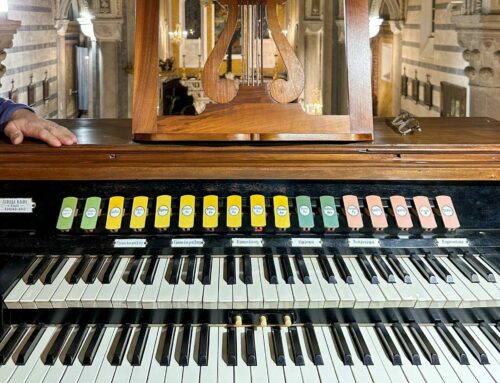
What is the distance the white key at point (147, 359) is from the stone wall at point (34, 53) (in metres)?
8.33

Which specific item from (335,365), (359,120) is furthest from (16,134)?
(335,365)

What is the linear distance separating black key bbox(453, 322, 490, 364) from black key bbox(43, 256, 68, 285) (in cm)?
117

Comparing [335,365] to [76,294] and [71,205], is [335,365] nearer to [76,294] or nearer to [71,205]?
[76,294]

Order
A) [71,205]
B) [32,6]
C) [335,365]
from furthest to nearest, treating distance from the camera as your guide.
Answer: [32,6] < [71,205] < [335,365]

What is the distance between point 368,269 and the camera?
1907 mm

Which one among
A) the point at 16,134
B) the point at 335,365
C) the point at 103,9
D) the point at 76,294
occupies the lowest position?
the point at 335,365

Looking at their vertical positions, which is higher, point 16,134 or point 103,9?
point 103,9

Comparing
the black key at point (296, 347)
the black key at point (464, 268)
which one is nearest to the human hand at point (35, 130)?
the black key at point (296, 347)

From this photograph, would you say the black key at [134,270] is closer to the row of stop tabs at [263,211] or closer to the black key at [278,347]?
the row of stop tabs at [263,211]

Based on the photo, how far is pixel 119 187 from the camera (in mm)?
2002

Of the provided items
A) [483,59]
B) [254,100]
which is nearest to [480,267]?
[254,100]

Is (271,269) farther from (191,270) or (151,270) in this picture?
(151,270)

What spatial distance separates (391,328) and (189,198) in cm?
71

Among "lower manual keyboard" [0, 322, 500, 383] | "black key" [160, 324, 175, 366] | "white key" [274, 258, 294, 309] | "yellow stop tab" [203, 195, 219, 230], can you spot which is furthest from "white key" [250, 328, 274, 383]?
"yellow stop tab" [203, 195, 219, 230]
